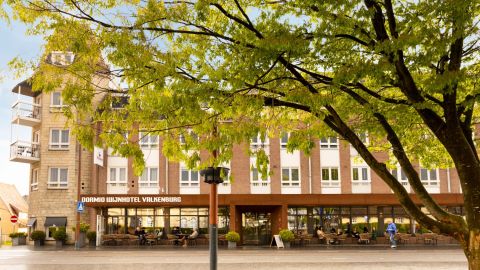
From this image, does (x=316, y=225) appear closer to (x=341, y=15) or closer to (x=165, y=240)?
(x=165, y=240)

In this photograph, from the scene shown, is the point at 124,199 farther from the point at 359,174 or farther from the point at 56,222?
the point at 359,174

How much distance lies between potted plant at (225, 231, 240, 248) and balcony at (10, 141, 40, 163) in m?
16.9

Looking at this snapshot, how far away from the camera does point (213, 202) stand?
10.3m

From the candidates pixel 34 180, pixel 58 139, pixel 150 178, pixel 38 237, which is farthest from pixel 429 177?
pixel 34 180

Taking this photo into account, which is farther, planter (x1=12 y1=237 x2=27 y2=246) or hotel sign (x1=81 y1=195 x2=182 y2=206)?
planter (x1=12 y1=237 x2=27 y2=246)

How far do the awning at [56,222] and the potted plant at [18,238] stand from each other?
109 inches

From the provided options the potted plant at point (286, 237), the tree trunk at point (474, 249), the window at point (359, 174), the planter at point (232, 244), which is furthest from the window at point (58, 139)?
the tree trunk at point (474, 249)

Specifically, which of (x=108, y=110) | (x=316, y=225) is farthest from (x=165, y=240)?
(x=108, y=110)

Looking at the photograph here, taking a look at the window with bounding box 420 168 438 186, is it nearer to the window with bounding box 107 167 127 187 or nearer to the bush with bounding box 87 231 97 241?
the window with bounding box 107 167 127 187

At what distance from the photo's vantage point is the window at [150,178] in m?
40.0

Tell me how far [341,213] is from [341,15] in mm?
31226

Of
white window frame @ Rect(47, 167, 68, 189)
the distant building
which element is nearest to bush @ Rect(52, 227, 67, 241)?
white window frame @ Rect(47, 167, 68, 189)

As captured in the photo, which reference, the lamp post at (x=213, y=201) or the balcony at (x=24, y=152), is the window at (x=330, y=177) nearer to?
the balcony at (x=24, y=152)

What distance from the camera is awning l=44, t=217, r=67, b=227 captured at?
39.5m
